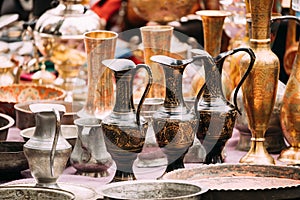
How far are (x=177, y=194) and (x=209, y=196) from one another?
0.09 m

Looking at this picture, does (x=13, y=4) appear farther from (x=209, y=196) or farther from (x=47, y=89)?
(x=209, y=196)

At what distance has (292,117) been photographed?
197cm

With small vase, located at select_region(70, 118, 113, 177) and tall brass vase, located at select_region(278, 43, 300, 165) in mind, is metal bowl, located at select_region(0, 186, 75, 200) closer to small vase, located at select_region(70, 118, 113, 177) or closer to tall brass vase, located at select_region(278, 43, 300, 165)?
small vase, located at select_region(70, 118, 113, 177)

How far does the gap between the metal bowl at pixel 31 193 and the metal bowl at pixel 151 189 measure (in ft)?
0.22

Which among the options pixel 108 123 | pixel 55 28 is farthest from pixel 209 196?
pixel 55 28

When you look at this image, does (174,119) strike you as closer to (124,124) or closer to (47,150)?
(124,124)

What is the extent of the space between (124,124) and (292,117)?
1.38 ft

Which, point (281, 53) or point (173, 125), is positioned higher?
point (173, 125)

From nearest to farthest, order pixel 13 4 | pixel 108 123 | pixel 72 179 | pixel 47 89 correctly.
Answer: pixel 108 123, pixel 72 179, pixel 47 89, pixel 13 4

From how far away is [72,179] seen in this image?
1846mm

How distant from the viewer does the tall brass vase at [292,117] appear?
6.44 ft

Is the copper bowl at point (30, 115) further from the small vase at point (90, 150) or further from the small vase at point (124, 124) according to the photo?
the small vase at point (124, 124)

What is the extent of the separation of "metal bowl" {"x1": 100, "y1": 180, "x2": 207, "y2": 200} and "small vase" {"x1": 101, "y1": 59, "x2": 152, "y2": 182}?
0.18 metres

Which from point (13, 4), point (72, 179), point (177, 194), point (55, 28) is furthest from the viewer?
point (13, 4)
